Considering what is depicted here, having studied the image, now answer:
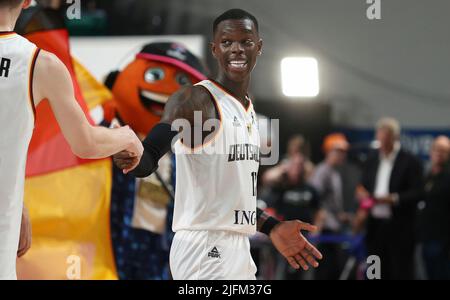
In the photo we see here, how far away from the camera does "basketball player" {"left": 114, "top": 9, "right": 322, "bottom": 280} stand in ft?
12.2

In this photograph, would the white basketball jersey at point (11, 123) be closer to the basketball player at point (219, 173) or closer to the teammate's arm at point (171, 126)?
the teammate's arm at point (171, 126)

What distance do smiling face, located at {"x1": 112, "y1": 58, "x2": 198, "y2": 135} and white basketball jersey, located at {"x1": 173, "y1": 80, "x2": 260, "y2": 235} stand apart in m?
1.78

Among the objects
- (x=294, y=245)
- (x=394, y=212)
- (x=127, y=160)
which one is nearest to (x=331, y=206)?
(x=394, y=212)

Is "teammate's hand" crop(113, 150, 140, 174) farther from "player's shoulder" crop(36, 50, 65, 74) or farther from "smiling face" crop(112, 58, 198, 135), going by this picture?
"smiling face" crop(112, 58, 198, 135)

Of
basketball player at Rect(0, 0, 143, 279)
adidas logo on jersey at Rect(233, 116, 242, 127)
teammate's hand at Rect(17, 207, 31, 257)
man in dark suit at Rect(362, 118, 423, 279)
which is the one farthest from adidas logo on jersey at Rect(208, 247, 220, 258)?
man in dark suit at Rect(362, 118, 423, 279)

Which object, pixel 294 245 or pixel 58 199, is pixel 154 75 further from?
pixel 294 245

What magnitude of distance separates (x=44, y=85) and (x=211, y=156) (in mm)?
949

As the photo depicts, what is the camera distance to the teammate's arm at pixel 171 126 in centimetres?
344

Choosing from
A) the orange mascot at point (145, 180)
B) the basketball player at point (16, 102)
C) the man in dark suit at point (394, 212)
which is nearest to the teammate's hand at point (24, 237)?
the basketball player at point (16, 102)

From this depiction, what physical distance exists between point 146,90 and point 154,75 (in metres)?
0.11

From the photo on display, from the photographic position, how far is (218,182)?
3771 millimetres

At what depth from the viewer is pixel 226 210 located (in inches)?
148

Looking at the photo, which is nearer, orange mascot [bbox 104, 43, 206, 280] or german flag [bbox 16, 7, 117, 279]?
german flag [bbox 16, 7, 117, 279]

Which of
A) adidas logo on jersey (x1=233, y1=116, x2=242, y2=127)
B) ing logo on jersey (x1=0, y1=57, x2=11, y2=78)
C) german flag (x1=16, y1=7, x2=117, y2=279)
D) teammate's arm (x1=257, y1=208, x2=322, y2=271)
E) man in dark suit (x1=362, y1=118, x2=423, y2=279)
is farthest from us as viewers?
man in dark suit (x1=362, y1=118, x2=423, y2=279)
